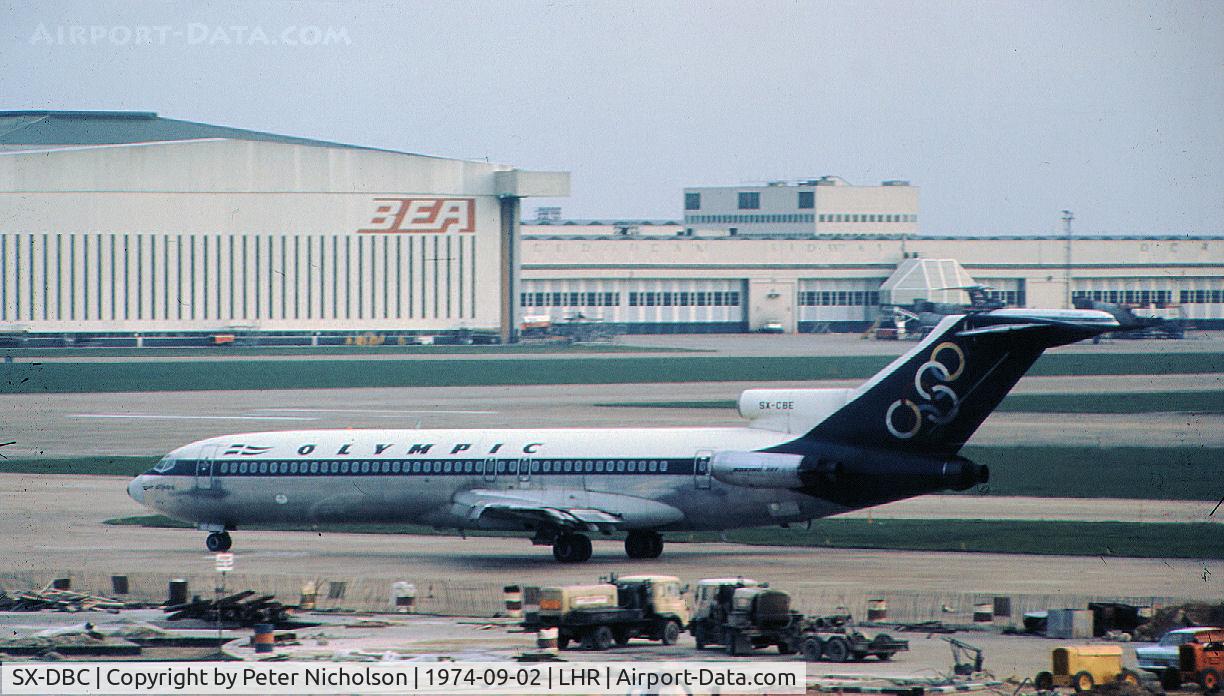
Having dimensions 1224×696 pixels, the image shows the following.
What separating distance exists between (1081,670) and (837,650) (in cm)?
410

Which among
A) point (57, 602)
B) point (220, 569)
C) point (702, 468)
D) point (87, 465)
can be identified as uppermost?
point (702, 468)

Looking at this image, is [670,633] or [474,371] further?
[474,371]

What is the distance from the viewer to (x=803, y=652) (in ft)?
92.7

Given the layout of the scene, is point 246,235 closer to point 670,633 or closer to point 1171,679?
point 670,633

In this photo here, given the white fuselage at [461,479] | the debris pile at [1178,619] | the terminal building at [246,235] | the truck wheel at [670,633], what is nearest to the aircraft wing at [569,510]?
the white fuselage at [461,479]

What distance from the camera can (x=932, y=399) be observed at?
39.3 m

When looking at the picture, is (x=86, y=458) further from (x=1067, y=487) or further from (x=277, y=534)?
(x=1067, y=487)

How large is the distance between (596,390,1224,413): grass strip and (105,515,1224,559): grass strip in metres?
36.3

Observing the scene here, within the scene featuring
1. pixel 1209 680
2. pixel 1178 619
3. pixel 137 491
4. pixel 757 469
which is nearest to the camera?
pixel 1209 680

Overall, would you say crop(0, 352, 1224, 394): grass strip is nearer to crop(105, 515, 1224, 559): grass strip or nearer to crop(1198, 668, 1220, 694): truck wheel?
crop(105, 515, 1224, 559): grass strip

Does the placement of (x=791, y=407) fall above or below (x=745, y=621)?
above

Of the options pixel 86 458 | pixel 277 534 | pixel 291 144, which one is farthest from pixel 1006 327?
pixel 291 144

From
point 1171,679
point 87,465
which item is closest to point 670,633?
point 1171,679

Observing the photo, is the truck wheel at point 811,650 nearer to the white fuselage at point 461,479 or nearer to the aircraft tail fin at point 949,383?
the white fuselage at point 461,479
